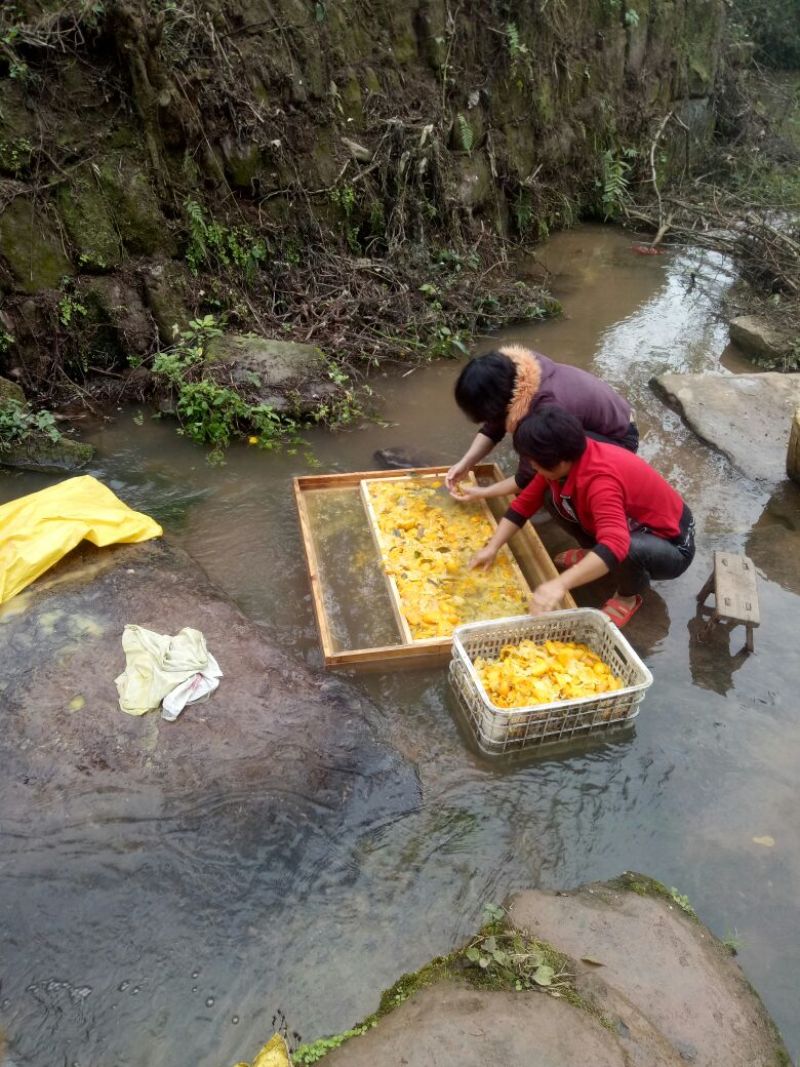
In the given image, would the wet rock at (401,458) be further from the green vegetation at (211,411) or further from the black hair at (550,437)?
the black hair at (550,437)

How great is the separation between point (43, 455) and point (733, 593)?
16.5 feet

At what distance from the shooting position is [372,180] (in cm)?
794

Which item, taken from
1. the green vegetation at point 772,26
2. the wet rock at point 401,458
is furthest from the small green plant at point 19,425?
the green vegetation at point 772,26

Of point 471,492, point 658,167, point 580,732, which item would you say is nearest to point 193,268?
point 471,492

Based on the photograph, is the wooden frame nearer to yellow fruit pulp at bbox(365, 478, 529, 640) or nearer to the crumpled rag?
yellow fruit pulp at bbox(365, 478, 529, 640)

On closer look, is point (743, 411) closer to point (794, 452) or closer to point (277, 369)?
point (794, 452)

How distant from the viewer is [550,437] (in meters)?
3.47

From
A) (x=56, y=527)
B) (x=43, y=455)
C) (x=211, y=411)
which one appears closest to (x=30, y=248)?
(x=43, y=455)

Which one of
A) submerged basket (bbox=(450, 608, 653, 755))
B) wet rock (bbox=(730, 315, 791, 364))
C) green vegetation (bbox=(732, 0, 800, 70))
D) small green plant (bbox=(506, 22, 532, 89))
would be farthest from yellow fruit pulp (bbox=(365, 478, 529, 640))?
green vegetation (bbox=(732, 0, 800, 70))

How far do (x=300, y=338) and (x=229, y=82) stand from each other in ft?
8.17

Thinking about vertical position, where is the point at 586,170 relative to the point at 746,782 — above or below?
above

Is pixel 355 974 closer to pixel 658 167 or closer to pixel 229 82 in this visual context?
pixel 229 82

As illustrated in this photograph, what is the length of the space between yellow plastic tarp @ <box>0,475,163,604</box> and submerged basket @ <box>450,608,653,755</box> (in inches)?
86.0

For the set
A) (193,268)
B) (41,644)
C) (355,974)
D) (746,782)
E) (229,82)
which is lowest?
(746,782)
